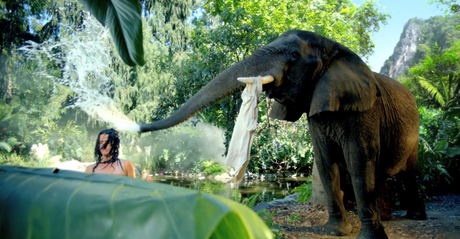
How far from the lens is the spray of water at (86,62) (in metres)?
19.7

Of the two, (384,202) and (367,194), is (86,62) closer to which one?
(384,202)

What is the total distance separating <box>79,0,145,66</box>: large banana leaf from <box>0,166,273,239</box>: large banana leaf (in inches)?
88.6

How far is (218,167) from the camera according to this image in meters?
16.6

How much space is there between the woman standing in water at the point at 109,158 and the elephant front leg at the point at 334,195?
2812mm

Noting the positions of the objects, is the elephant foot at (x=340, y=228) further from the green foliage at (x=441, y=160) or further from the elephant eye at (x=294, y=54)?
the green foliage at (x=441, y=160)

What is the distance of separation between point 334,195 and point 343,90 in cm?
149

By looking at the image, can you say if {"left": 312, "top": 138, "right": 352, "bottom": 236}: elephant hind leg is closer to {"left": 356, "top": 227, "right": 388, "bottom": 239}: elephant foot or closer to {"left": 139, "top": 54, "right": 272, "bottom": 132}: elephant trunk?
{"left": 356, "top": 227, "right": 388, "bottom": 239}: elephant foot

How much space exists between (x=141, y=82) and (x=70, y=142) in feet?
15.2

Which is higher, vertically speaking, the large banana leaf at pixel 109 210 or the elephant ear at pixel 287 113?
the elephant ear at pixel 287 113

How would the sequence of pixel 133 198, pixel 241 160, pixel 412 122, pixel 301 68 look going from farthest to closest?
pixel 412 122
pixel 301 68
pixel 241 160
pixel 133 198

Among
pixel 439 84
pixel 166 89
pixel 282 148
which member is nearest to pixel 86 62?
pixel 166 89

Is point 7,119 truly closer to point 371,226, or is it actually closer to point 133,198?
point 371,226

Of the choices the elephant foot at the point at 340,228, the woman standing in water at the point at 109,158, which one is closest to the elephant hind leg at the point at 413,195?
the elephant foot at the point at 340,228

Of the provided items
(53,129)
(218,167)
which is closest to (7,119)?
(53,129)
